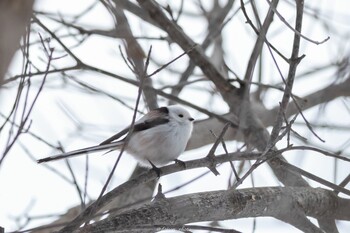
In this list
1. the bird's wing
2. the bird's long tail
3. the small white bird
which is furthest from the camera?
the bird's wing

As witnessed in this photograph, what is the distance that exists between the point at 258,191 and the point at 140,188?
2.26 m

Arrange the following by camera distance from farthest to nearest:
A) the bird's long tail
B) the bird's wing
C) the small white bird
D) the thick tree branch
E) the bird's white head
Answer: the bird's white head → the bird's wing → the small white bird → the bird's long tail → the thick tree branch

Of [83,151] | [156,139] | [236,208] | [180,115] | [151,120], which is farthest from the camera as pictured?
[180,115]

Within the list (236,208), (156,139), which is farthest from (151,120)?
(236,208)

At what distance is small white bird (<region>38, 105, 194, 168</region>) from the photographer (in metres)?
4.09

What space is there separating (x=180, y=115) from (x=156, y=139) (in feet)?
1.52

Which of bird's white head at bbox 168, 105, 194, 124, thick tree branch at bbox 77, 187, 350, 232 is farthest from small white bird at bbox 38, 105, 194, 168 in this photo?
thick tree branch at bbox 77, 187, 350, 232

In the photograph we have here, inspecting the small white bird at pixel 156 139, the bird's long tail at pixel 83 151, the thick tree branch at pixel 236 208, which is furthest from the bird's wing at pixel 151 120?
the thick tree branch at pixel 236 208

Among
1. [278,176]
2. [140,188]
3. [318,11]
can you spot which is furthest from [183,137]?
[318,11]

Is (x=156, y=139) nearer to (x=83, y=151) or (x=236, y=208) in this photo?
(x=83, y=151)

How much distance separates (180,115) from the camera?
454 cm

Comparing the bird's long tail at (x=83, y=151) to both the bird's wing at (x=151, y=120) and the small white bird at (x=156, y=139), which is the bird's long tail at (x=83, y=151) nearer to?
A: the small white bird at (x=156, y=139)

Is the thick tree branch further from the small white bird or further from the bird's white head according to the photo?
the bird's white head

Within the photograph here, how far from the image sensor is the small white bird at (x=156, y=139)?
161 inches
